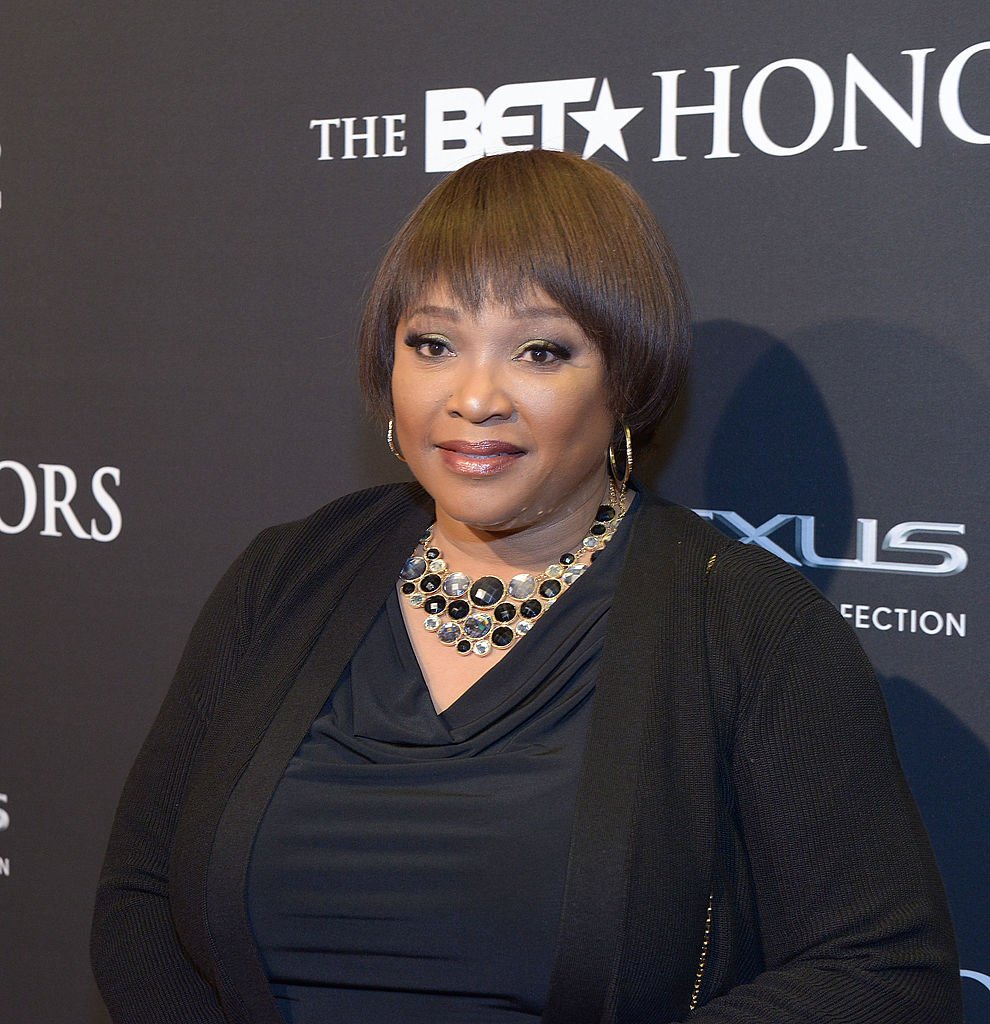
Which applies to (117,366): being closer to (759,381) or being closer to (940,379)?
(759,381)

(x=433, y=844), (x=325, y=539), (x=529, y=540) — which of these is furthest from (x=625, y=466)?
(x=433, y=844)

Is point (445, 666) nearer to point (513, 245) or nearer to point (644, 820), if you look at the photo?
point (644, 820)

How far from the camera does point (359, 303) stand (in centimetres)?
188

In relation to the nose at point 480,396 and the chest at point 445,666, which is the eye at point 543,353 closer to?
the nose at point 480,396

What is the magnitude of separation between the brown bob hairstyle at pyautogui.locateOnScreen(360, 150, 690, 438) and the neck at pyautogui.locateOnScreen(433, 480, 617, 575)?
107mm

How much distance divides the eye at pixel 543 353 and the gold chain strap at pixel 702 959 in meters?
0.51

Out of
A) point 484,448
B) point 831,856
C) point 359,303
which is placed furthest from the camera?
point 359,303

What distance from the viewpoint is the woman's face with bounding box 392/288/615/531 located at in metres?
1.23

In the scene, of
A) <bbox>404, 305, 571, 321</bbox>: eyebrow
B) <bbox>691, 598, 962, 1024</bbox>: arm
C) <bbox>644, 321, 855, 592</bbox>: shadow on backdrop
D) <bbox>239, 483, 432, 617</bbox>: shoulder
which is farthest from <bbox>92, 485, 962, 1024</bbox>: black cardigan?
<bbox>644, 321, 855, 592</bbox>: shadow on backdrop

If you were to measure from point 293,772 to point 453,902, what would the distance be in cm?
20

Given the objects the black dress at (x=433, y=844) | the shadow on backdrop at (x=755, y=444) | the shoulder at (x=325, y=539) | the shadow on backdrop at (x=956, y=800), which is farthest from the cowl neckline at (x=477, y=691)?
the shadow on backdrop at (x=956, y=800)

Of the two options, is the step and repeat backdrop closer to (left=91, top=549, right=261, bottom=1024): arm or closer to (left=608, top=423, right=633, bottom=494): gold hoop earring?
(left=608, top=423, right=633, bottom=494): gold hoop earring

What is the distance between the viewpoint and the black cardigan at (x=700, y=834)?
3.69 feet

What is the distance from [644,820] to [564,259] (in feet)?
1.67
